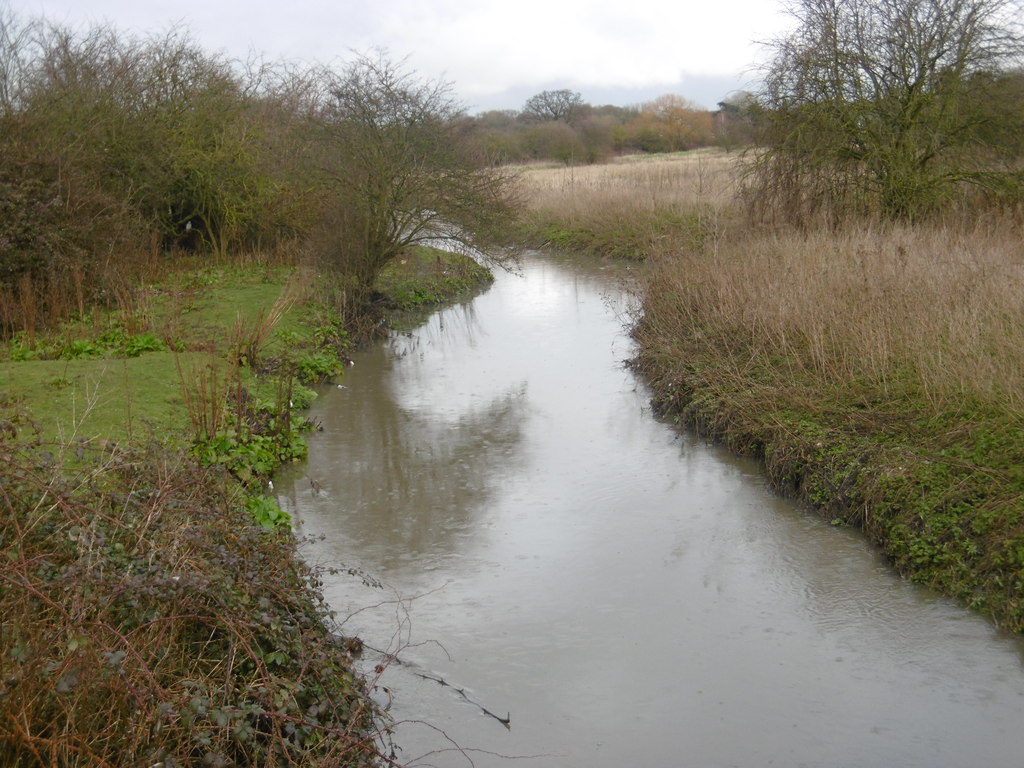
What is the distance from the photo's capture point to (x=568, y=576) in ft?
21.1

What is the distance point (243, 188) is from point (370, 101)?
434cm

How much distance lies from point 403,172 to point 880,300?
7474 mm

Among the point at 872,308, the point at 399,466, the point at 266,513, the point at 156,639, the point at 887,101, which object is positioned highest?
the point at 887,101

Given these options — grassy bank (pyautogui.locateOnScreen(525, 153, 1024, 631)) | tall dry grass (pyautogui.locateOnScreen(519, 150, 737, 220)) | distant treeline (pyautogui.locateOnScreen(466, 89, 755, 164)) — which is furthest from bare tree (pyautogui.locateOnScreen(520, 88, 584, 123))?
grassy bank (pyautogui.locateOnScreen(525, 153, 1024, 631))

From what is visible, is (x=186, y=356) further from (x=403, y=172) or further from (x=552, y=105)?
(x=552, y=105)

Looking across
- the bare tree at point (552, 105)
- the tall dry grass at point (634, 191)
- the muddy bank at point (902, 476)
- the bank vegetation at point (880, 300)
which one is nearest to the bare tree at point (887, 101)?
the bank vegetation at point (880, 300)

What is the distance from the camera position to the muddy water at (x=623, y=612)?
4.71m

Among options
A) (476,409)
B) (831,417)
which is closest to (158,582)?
(831,417)

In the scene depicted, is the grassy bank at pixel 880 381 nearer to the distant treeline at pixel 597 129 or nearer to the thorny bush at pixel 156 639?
the thorny bush at pixel 156 639

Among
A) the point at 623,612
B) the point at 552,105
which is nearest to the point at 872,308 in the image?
the point at 623,612

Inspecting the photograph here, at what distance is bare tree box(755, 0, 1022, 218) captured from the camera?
15.1 m

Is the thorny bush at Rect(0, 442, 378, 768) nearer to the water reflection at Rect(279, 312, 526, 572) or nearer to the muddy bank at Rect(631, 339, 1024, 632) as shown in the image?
the water reflection at Rect(279, 312, 526, 572)

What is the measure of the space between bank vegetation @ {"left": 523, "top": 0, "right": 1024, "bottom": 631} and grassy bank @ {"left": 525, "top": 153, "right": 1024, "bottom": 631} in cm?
2

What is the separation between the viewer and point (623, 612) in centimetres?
595
